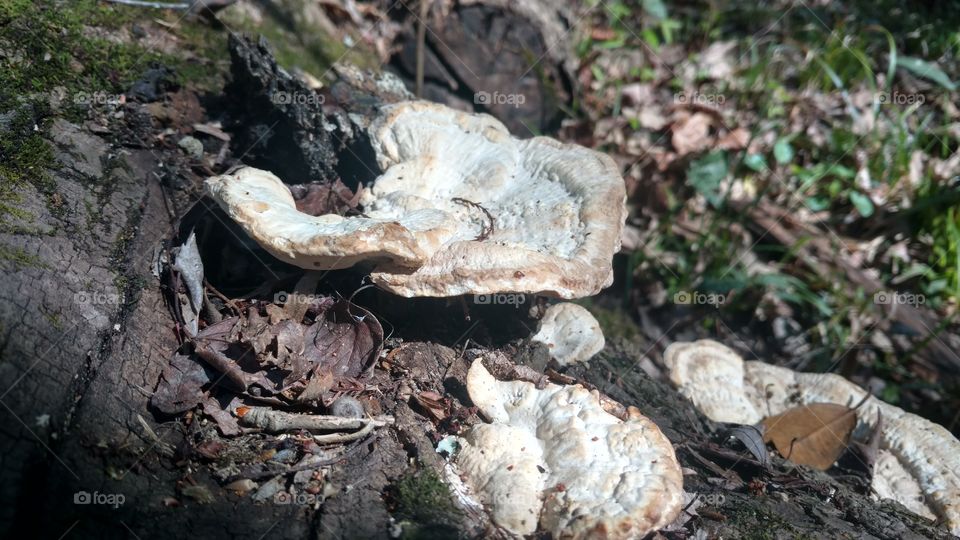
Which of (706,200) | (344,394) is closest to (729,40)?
(706,200)

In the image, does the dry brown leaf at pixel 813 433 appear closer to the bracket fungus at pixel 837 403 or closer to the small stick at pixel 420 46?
the bracket fungus at pixel 837 403

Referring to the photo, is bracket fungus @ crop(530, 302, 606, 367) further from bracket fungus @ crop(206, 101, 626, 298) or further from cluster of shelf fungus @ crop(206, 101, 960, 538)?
bracket fungus @ crop(206, 101, 626, 298)

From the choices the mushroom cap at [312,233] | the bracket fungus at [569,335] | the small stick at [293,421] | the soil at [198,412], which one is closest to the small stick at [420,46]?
the soil at [198,412]

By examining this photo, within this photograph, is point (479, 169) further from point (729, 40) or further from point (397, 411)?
point (729, 40)

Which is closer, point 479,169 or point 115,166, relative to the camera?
point 115,166

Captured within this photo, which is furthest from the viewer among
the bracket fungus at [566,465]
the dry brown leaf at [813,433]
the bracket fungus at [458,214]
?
the dry brown leaf at [813,433]

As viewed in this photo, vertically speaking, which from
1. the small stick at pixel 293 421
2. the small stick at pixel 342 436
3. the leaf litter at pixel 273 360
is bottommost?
the small stick at pixel 342 436

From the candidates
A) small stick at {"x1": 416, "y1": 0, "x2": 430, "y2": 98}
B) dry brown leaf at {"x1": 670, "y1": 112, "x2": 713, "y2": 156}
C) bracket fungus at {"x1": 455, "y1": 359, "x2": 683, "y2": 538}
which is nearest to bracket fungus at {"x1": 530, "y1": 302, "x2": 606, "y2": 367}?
bracket fungus at {"x1": 455, "y1": 359, "x2": 683, "y2": 538}
